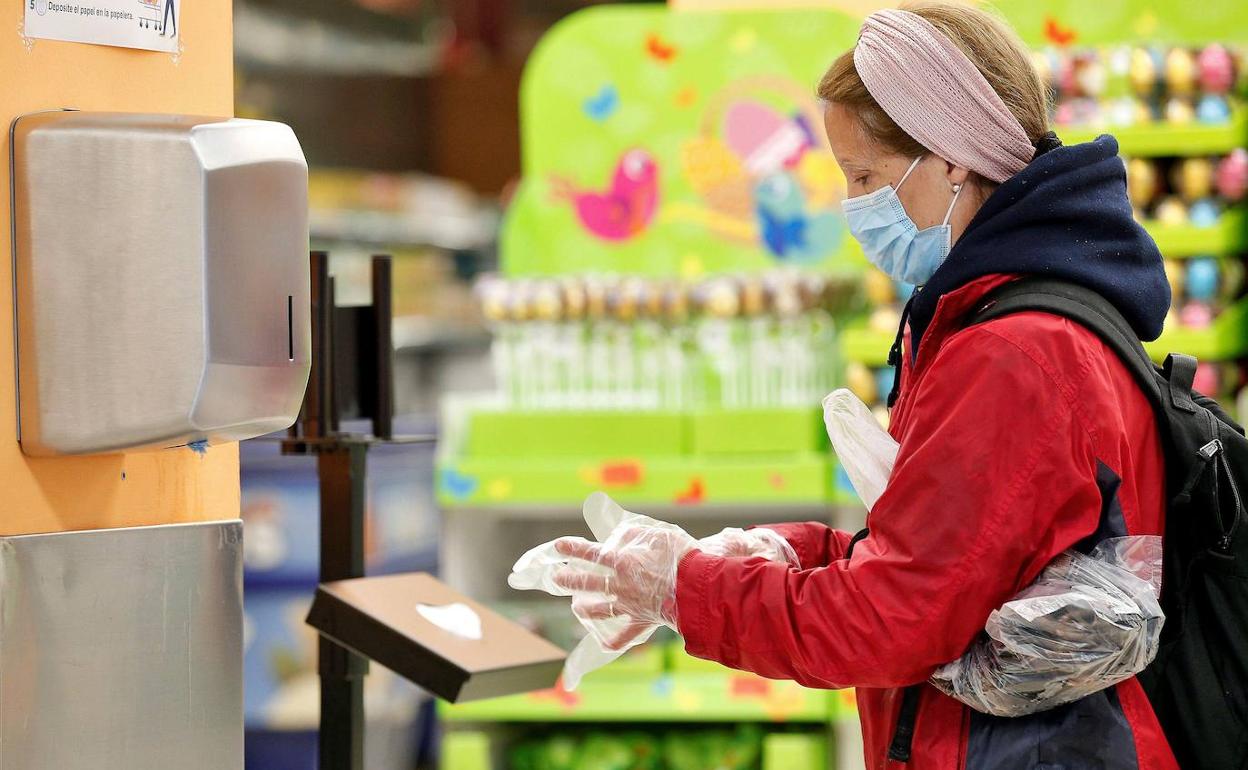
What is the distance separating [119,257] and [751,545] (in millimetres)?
774

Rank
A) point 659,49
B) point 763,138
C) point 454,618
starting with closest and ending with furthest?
point 454,618 < point 763,138 < point 659,49

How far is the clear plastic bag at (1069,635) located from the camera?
A: 53.2 inches

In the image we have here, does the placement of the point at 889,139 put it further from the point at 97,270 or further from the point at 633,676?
Answer: the point at 633,676

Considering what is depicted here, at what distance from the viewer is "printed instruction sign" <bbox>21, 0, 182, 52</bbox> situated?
143cm

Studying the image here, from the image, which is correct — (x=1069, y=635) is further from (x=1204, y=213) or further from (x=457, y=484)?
(x=1204, y=213)

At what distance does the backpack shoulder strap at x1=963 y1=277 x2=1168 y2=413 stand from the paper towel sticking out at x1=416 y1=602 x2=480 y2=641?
831 mm

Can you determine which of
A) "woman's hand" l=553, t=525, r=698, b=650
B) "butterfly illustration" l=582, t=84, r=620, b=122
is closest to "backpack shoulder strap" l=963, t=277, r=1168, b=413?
"woman's hand" l=553, t=525, r=698, b=650

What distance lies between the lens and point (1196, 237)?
369 centimetres

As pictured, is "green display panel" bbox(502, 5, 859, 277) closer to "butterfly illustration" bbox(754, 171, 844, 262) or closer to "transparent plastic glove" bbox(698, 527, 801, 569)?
"butterfly illustration" bbox(754, 171, 844, 262)

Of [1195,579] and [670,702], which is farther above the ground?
[1195,579]

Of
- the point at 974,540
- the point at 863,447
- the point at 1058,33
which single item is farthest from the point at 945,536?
the point at 1058,33

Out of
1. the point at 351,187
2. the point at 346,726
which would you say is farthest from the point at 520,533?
the point at 351,187

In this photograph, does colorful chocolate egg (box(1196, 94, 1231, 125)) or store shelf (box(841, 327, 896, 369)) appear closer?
store shelf (box(841, 327, 896, 369))

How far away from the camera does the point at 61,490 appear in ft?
4.71
